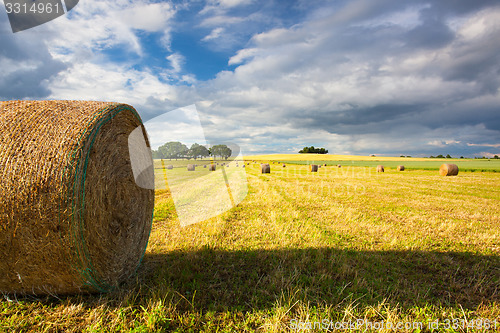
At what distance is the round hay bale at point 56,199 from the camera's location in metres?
3.03

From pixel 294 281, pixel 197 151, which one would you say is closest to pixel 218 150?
pixel 197 151

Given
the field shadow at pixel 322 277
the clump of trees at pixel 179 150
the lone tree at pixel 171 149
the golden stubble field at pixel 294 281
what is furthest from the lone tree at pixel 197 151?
the field shadow at pixel 322 277

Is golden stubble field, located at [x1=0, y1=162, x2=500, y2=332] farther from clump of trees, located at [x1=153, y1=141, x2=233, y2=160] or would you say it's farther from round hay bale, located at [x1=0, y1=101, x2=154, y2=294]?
clump of trees, located at [x1=153, y1=141, x2=233, y2=160]

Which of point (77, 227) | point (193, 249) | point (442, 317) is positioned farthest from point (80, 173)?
point (442, 317)

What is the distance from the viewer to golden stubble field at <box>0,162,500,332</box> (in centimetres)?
310

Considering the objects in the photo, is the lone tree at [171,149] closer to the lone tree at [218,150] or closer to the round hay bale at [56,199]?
the lone tree at [218,150]

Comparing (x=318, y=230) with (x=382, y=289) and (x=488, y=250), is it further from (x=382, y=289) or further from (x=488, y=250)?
(x=488, y=250)

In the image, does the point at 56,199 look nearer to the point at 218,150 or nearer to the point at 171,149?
the point at 171,149

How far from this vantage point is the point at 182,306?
132 inches

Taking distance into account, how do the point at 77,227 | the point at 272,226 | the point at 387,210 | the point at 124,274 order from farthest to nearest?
the point at 387,210, the point at 272,226, the point at 124,274, the point at 77,227

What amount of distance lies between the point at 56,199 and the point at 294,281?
3782 mm

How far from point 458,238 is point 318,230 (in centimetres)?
374

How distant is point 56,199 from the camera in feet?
9.91

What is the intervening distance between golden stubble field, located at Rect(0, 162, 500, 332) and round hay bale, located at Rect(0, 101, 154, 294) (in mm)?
503
